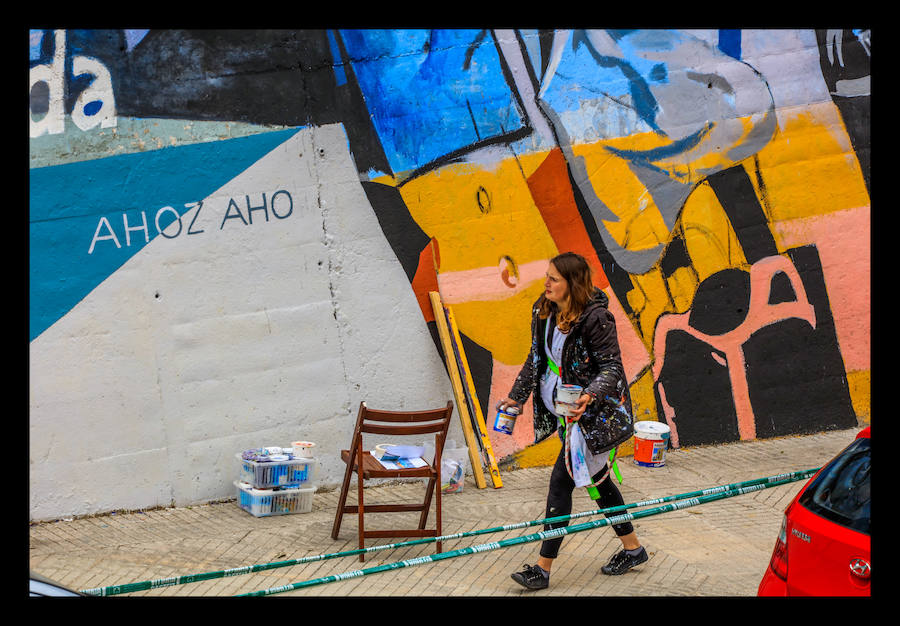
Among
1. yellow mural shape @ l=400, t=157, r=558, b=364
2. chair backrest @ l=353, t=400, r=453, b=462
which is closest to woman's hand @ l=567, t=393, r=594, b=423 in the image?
chair backrest @ l=353, t=400, r=453, b=462

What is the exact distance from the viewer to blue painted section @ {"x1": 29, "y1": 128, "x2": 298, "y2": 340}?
689cm

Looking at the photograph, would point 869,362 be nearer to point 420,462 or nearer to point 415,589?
point 420,462

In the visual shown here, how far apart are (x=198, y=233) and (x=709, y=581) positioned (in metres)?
4.18

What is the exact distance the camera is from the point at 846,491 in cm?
395

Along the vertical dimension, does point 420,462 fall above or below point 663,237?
below

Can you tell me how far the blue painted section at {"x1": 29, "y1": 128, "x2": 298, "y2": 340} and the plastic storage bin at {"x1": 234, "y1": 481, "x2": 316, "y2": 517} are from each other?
1.83m

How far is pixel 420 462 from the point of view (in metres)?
6.35

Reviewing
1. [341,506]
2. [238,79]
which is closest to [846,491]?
[341,506]

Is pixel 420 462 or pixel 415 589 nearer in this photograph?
pixel 415 589

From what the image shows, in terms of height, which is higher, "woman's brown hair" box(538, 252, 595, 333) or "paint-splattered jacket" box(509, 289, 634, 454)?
"woman's brown hair" box(538, 252, 595, 333)

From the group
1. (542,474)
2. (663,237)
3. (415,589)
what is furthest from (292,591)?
(663,237)

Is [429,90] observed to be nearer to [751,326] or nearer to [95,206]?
[95,206]

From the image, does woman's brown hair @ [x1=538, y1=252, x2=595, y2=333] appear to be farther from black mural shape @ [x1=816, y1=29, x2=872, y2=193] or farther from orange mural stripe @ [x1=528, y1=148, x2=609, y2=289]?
black mural shape @ [x1=816, y1=29, x2=872, y2=193]

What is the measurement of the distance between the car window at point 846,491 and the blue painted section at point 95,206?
4.75m
